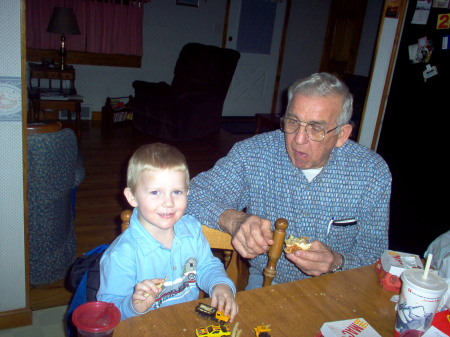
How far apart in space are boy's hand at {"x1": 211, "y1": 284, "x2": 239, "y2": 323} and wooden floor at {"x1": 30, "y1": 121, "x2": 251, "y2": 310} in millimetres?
1561

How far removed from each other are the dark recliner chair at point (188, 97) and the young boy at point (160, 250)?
4.05 metres

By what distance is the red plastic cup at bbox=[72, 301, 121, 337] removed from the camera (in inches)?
29.2

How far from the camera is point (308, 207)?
1.53 metres

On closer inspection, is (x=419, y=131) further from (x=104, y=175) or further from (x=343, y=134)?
(x=104, y=175)

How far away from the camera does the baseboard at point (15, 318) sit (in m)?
2.02

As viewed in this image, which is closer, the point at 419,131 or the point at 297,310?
the point at 297,310

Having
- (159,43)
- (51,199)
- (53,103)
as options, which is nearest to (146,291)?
Answer: (51,199)

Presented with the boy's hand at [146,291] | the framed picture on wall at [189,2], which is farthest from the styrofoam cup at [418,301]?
the framed picture on wall at [189,2]

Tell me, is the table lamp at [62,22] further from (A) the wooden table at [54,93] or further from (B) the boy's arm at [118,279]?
(B) the boy's arm at [118,279]

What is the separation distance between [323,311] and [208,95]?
466cm

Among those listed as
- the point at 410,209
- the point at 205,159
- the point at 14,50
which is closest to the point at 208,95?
the point at 205,159

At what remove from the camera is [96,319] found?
0.76 metres

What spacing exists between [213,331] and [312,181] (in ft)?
2.52

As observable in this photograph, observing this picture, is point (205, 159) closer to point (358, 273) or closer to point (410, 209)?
point (410, 209)
